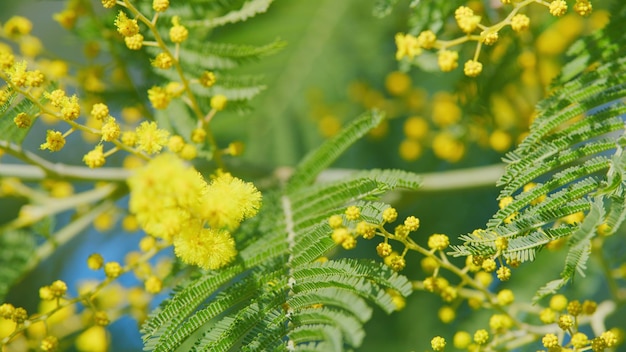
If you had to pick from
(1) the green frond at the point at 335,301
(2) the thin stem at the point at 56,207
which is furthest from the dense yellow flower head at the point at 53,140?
(2) the thin stem at the point at 56,207

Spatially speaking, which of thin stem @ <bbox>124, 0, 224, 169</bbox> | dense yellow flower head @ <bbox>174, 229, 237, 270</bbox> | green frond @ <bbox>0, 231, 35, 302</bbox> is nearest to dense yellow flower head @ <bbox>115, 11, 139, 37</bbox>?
thin stem @ <bbox>124, 0, 224, 169</bbox>

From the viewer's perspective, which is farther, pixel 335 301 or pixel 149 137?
pixel 149 137

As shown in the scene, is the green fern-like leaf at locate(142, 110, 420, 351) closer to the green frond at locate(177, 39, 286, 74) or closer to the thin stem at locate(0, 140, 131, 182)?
the green frond at locate(177, 39, 286, 74)

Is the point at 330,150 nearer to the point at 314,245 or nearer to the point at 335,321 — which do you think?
the point at 314,245

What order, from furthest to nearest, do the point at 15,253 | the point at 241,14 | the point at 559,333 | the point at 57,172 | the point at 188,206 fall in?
the point at 15,253 → the point at 57,172 → the point at 241,14 → the point at 559,333 → the point at 188,206

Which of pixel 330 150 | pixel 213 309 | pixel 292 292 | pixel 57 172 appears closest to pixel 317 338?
pixel 292 292

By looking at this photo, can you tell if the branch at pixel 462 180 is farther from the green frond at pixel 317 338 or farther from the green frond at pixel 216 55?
the green frond at pixel 317 338

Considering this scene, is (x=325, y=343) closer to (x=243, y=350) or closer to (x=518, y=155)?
(x=243, y=350)

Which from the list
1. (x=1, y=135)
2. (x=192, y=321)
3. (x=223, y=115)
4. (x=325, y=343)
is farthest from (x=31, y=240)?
(x=325, y=343)
